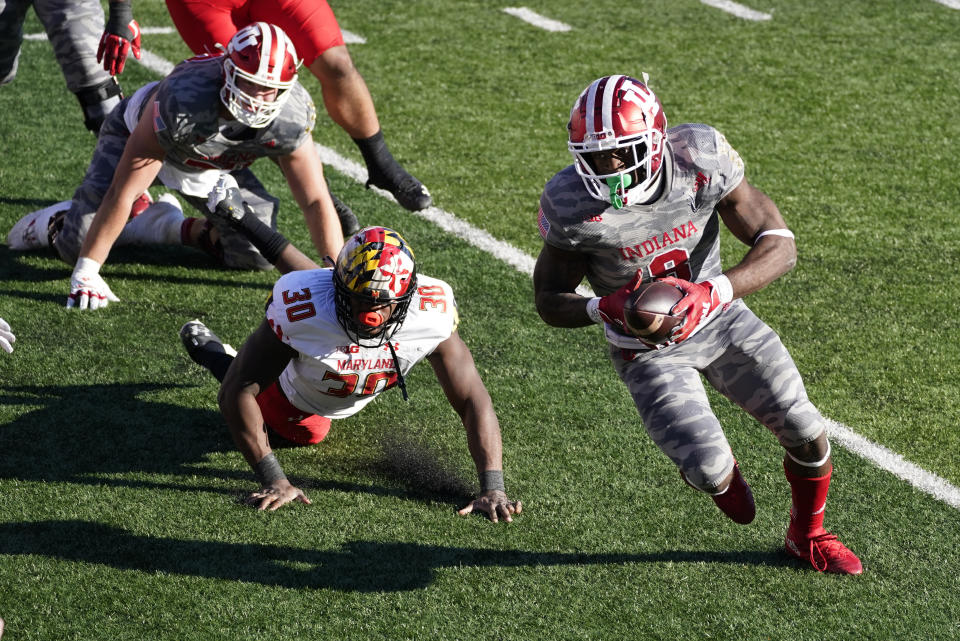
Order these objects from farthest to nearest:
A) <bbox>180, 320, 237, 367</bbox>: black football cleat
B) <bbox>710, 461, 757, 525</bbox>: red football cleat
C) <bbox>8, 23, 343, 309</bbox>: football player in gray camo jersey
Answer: <bbox>8, 23, 343, 309</bbox>: football player in gray camo jersey, <bbox>180, 320, 237, 367</bbox>: black football cleat, <bbox>710, 461, 757, 525</bbox>: red football cleat

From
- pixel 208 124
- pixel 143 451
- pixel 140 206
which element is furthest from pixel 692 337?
pixel 140 206

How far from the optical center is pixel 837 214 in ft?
23.1

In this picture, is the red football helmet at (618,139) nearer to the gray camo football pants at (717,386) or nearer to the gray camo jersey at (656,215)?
the gray camo jersey at (656,215)

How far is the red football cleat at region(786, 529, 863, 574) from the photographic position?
4.09m

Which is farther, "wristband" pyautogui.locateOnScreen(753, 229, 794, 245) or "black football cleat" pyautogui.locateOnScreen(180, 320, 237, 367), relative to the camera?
"black football cleat" pyautogui.locateOnScreen(180, 320, 237, 367)

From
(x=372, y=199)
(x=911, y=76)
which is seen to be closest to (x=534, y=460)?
(x=372, y=199)

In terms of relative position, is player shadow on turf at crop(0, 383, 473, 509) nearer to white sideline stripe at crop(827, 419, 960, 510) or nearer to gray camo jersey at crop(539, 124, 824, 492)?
gray camo jersey at crop(539, 124, 824, 492)

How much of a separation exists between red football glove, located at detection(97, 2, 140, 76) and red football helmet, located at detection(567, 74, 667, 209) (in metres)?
3.40

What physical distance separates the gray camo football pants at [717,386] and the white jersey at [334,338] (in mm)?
675

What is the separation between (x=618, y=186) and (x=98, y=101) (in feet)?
13.3

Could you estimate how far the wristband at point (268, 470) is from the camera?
434 cm

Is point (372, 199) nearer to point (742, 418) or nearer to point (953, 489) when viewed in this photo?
point (742, 418)

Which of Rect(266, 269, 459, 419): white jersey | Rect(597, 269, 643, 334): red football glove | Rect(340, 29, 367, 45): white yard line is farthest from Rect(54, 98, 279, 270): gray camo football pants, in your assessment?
Rect(340, 29, 367, 45): white yard line

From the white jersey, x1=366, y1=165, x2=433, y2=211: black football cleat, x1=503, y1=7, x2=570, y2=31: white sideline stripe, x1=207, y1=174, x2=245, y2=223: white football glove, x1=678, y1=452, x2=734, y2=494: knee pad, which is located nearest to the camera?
x1=678, y1=452, x2=734, y2=494: knee pad
